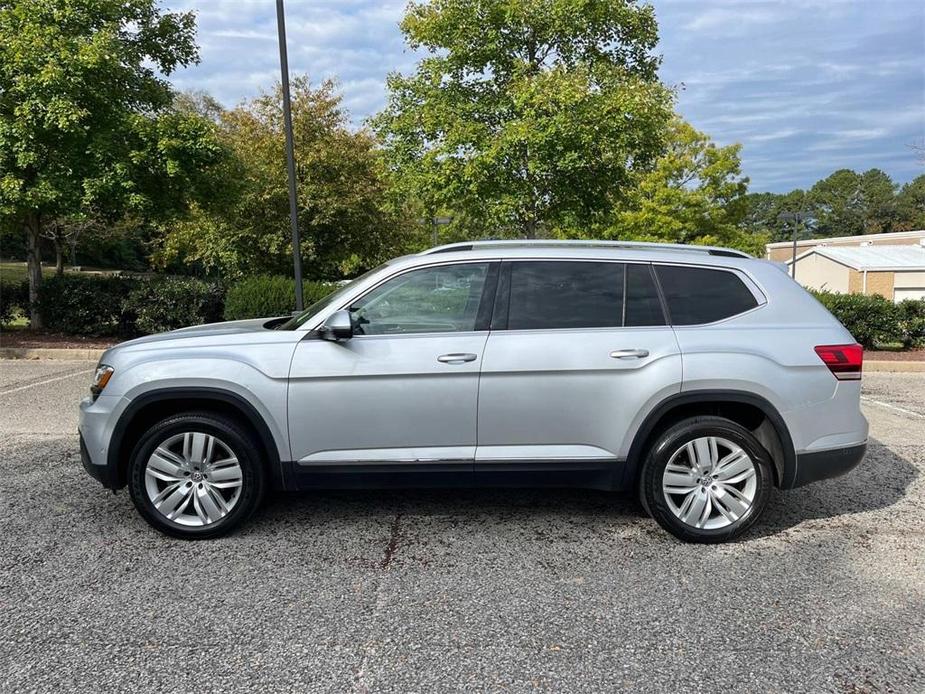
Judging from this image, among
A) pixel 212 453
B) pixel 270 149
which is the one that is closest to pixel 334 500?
pixel 212 453

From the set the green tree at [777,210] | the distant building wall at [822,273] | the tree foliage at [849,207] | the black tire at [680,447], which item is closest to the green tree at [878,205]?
the tree foliage at [849,207]

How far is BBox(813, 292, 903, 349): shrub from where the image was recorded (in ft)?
40.1

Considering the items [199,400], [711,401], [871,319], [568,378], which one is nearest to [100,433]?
[199,400]

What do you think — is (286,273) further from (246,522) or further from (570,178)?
(246,522)

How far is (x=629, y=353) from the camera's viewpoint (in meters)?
3.60

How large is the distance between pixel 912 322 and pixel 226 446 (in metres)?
13.1

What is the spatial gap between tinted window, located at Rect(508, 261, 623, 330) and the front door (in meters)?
0.23

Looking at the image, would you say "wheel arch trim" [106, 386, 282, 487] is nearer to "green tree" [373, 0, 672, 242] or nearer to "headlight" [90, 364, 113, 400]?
"headlight" [90, 364, 113, 400]

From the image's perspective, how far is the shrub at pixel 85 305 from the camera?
12.2m

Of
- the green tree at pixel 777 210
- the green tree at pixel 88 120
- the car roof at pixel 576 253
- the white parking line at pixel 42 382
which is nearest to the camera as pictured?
the car roof at pixel 576 253

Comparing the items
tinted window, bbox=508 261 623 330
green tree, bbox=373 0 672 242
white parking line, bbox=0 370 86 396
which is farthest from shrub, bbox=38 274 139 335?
tinted window, bbox=508 261 623 330

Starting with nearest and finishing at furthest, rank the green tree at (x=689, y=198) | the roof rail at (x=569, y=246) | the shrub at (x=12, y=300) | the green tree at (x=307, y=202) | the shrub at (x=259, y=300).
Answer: the roof rail at (x=569, y=246) → the shrub at (x=259, y=300) → the shrub at (x=12, y=300) → the green tree at (x=307, y=202) → the green tree at (x=689, y=198)

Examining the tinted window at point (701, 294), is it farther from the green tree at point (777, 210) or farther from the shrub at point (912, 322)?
the green tree at point (777, 210)

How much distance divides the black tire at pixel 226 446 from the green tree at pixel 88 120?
8755mm
